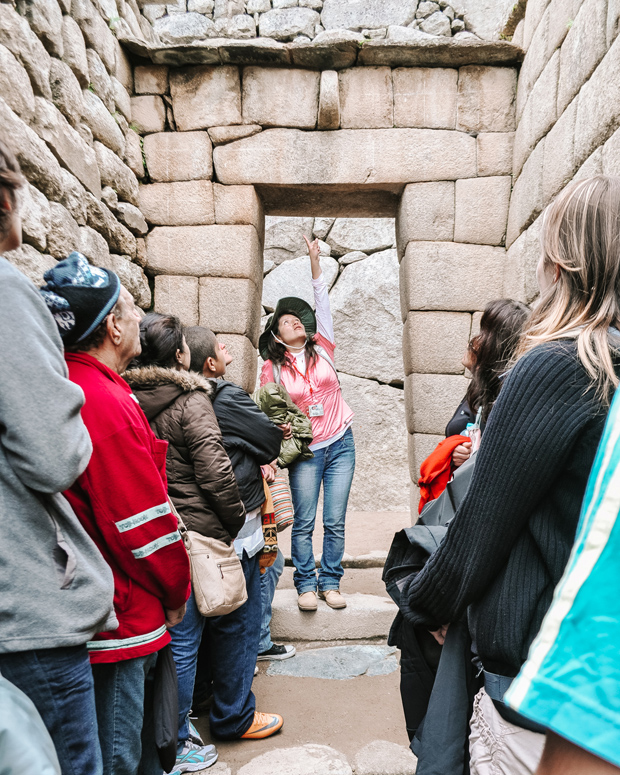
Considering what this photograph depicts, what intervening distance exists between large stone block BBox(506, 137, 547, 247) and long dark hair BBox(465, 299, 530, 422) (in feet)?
5.69

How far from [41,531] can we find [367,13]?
8696 mm

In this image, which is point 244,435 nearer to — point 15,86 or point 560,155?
point 15,86

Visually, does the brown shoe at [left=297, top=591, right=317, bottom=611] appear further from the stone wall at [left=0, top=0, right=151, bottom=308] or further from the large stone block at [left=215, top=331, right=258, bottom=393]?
the stone wall at [left=0, top=0, right=151, bottom=308]

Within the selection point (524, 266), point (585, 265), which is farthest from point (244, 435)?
point (524, 266)

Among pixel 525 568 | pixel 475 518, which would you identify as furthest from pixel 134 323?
pixel 525 568

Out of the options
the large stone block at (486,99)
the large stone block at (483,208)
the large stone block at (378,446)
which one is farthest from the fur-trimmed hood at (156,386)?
the large stone block at (378,446)

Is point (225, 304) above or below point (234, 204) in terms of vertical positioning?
below

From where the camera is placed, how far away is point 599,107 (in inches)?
97.1

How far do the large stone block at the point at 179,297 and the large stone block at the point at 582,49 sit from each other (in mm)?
2518

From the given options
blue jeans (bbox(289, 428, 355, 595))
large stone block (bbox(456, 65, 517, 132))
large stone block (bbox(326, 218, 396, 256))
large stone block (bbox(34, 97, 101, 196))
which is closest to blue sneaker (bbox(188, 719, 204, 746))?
blue jeans (bbox(289, 428, 355, 595))

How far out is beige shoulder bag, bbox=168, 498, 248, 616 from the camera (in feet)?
6.71

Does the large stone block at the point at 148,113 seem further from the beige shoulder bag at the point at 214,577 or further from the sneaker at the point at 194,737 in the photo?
the sneaker at the point at 194,737

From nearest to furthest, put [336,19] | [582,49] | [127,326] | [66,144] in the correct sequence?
[127,326] < [582,49] < [66,144] < [336,19]

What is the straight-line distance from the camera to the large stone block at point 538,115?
316 cm
